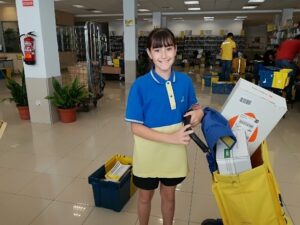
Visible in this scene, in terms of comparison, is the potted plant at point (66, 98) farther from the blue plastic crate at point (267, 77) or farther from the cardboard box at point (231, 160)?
the cardboard box at point (231, 160)

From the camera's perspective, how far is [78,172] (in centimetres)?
288

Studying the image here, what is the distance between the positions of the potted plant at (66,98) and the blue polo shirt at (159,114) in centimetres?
329

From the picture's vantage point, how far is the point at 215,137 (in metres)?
1.23

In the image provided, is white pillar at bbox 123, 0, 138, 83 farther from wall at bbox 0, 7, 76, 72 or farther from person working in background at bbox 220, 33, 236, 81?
person working in background at bbox 220, 33, 236, 81

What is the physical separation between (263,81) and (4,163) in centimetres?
431

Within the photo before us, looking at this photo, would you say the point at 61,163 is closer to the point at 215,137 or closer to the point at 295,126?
the point at 215,137

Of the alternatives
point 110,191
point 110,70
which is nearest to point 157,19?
point 110,70

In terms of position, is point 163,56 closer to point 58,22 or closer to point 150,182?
point 150,182

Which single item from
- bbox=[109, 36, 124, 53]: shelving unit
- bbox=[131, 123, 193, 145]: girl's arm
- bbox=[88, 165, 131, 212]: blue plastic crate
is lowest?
bbox=[88, 165, 131, 212]: blue plastic crate

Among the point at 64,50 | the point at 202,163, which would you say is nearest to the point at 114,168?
the point at 202,163

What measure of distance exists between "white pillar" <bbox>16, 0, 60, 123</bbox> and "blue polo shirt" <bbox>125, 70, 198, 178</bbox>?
3.42 metres

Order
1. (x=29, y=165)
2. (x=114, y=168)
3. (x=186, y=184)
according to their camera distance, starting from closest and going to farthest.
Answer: (x=114, y=168)
(x=186, y=184)
(x=29, y=165)

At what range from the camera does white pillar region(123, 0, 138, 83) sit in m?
8.32

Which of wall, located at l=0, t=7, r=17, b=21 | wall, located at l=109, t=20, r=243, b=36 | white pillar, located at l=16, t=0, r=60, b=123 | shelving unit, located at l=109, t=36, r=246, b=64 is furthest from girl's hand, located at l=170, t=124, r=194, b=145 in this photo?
wall, located at l=109, t=20, r=243, b=36
